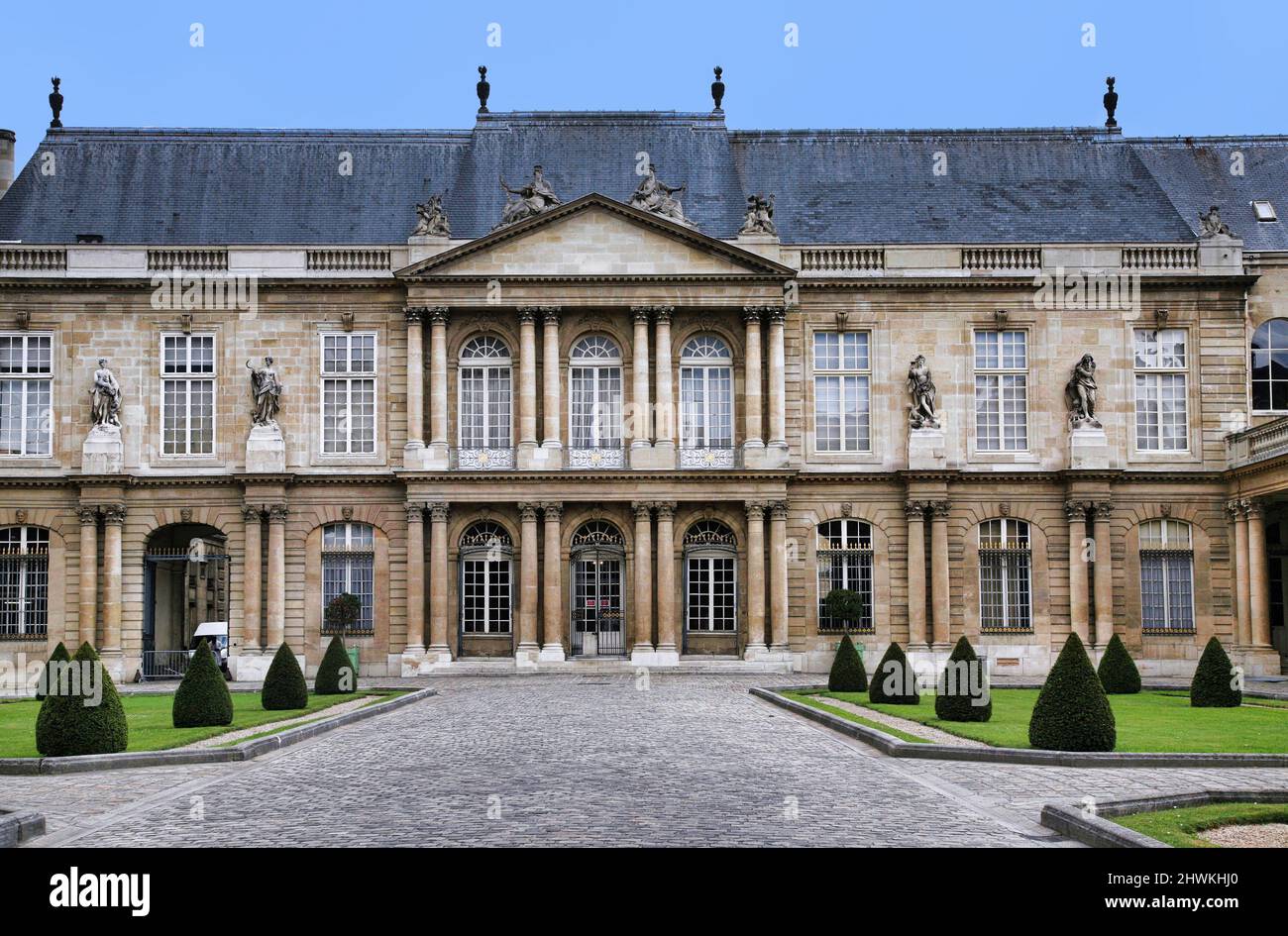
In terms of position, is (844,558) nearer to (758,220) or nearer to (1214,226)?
(758,220)

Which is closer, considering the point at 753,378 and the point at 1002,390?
the point at 753,378

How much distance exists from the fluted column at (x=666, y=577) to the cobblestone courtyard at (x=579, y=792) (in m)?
16.9

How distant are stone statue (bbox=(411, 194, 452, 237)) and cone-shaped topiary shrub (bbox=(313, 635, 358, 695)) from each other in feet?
44.5

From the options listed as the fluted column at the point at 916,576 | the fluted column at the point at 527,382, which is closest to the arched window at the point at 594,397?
the fluted column at the point at 527,382

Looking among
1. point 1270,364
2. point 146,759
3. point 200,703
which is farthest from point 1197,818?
point 1270,364

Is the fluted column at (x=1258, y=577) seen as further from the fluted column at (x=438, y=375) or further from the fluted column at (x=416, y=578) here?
the fluted column at (x=416, y=578)

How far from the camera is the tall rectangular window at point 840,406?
42094mm

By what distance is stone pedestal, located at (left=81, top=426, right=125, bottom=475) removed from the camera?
1599 inches

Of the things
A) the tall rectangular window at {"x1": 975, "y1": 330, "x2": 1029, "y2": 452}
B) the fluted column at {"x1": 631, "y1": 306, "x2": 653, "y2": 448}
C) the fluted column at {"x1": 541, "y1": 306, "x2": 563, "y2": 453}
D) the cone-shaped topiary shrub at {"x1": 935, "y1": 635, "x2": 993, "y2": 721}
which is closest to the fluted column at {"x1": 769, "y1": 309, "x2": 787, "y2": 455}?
the fluted column at {"x1": 631, "y1": 306, "x2": 653, "y2": 448}

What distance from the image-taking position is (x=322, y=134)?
4609cm

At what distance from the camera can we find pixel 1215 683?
26.9m

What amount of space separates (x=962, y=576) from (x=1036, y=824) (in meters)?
28.6

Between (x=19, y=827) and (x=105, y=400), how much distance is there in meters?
29.9
